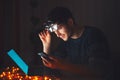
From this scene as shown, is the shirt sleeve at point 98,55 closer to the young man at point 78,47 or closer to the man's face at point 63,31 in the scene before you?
the young man at point 78,47

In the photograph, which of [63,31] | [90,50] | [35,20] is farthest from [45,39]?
[35,20]

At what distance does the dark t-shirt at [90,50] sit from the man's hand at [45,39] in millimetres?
92

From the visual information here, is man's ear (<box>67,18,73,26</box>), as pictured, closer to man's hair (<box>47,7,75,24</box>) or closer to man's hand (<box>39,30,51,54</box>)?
man's hair (<box>47,7,75,24</box>)

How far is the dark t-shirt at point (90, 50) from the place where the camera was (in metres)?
1.61

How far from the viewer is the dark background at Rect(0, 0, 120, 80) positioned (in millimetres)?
2057

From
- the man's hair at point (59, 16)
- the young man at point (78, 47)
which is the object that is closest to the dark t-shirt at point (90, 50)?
the young man at point (78, 47)

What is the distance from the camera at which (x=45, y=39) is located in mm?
1881

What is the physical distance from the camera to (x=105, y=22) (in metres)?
2.08

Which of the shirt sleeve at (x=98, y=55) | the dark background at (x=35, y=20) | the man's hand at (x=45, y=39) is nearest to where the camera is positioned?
the shirt sleeve at (x=98, y=55)

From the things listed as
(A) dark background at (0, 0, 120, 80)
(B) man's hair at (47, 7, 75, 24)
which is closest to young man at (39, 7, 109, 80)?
(B) man's hair at (47, 7, 75, 24)

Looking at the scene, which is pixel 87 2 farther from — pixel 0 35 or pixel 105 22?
pixel 0 35

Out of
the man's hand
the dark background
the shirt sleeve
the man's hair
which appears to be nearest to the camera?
the shirt sleeve

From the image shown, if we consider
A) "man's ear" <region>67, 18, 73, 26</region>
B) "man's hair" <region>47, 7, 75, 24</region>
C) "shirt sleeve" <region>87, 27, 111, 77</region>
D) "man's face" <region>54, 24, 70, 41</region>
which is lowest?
"shirt sleeve" <region>87, 27, 111, 77</region>

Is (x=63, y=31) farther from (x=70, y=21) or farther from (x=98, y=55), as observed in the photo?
(x=98, y=55)
